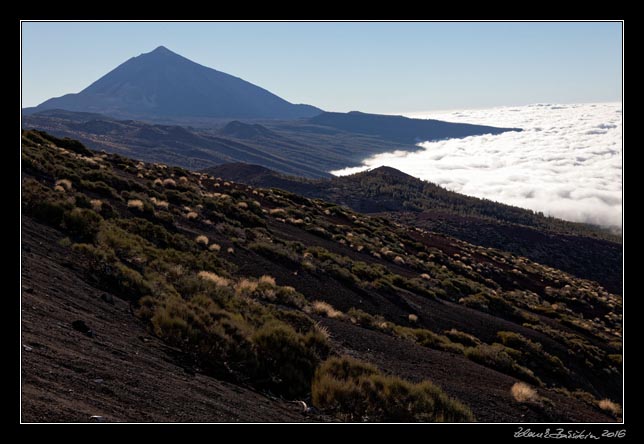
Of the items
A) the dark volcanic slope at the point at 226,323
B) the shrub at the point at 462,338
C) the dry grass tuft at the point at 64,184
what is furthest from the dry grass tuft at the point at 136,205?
the shrub at the point at 462,338

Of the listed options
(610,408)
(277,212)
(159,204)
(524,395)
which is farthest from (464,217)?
(524,395)

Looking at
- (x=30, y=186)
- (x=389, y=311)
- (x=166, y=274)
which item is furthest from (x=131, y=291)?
(x=389, y=311)

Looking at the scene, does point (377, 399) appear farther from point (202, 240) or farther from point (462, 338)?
point (202, 240)

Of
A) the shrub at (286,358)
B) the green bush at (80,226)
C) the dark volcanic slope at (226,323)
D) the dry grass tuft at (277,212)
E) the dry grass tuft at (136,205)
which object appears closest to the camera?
the dark volcanic slope at (226,323)

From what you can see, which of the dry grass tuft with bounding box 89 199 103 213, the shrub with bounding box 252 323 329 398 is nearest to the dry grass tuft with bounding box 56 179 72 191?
the dry grass tuft with bounding box 89 199 103 213

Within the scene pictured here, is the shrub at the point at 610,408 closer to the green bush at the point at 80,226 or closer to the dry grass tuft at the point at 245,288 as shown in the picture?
the dry grass tuft at the point at 245,288

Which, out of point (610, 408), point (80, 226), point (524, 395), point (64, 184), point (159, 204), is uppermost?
point (64, 184)
